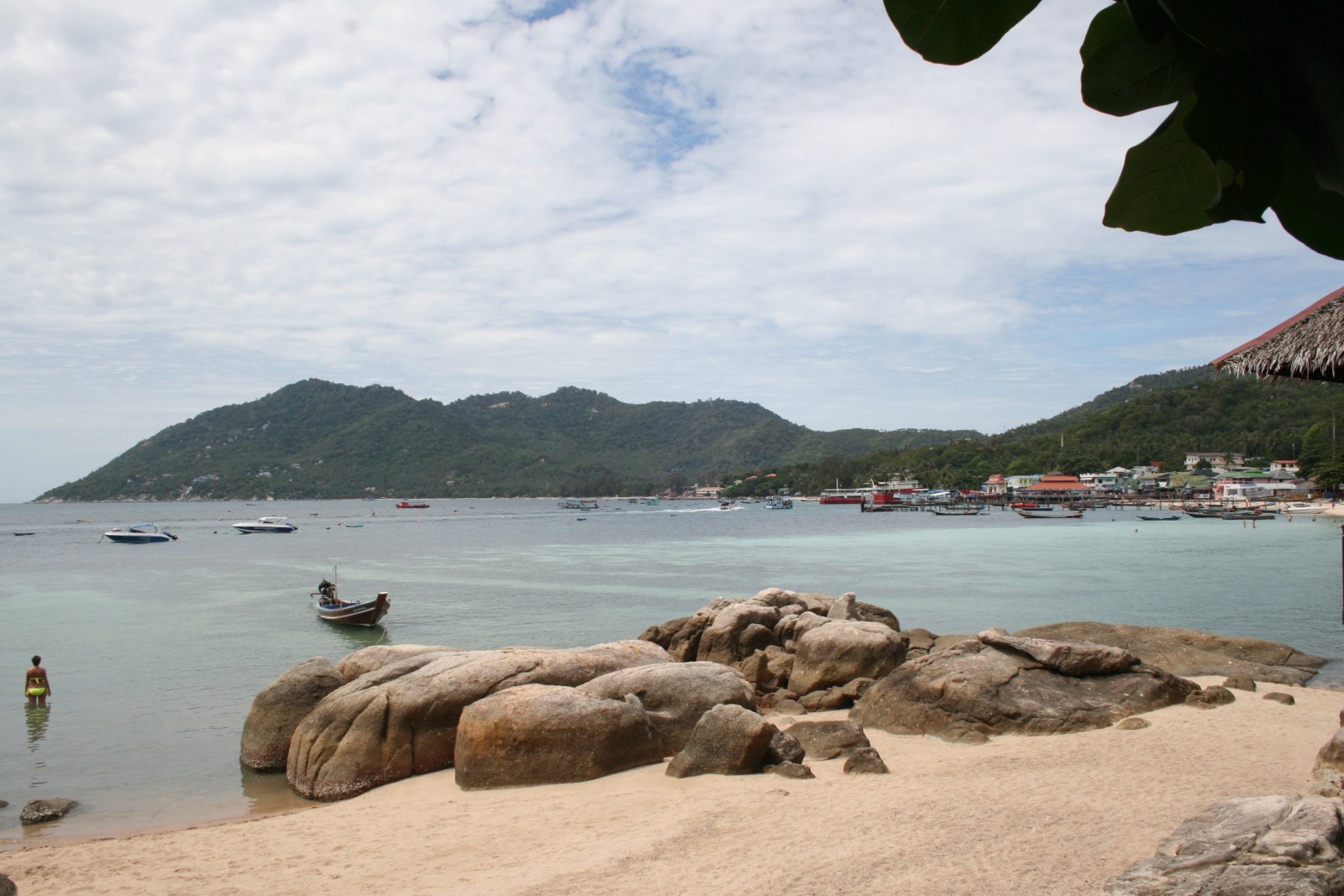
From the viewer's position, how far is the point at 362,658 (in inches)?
583

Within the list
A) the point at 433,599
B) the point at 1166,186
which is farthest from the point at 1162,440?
the point at 1166,186

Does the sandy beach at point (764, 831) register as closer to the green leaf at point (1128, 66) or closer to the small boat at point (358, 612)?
the green leaf at point (1128, 66)

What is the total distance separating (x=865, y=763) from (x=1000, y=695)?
321 cm

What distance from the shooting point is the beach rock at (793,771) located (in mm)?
10734

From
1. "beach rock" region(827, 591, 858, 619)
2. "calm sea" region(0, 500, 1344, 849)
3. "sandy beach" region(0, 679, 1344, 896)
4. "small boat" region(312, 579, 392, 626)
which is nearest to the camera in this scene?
"sandy beach" region(0, 679, 1344, 896)

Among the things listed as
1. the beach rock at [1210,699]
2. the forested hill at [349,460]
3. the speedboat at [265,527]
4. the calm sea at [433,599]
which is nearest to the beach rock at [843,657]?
the beach rock at [1210,699]

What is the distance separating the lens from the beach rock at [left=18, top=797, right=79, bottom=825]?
39.8ft

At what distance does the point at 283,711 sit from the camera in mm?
14164

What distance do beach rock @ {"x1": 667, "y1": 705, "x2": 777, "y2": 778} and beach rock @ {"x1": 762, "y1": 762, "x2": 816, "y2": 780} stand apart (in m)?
0.34

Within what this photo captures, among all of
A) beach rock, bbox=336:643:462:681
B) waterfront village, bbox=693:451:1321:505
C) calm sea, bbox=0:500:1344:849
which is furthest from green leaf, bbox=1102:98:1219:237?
waterfront village, bbox=693:451:1321:505

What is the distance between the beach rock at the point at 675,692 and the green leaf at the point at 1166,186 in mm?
12046

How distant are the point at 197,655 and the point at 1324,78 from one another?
27965 millimetres

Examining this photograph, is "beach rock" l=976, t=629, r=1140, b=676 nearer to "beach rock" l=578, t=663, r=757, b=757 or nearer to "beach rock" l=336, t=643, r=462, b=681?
"beach rock" l=578, t=663, r=757, b=757

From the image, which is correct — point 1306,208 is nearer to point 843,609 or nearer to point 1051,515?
point 843,609
